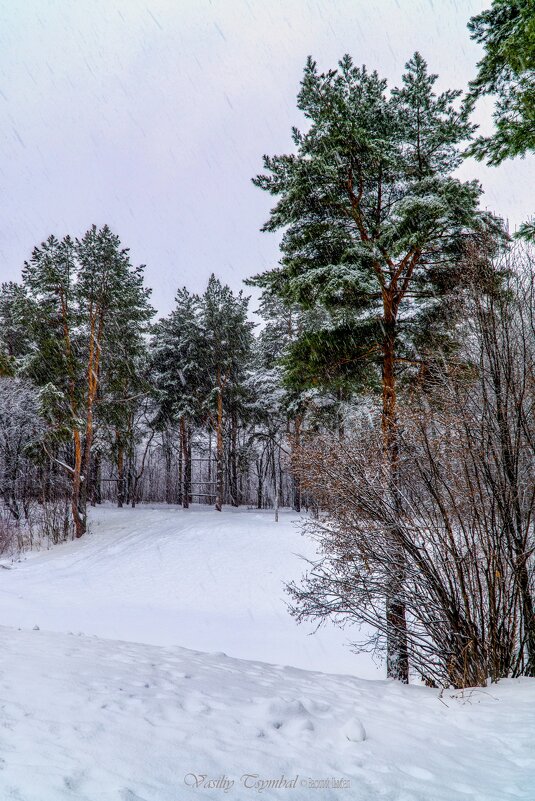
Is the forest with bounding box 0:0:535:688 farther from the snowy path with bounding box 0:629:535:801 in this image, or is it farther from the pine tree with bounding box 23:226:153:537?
the pine tree with bounding box 23:226:153:537

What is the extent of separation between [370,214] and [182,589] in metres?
9.84

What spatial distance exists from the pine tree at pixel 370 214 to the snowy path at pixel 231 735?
12.6 ft

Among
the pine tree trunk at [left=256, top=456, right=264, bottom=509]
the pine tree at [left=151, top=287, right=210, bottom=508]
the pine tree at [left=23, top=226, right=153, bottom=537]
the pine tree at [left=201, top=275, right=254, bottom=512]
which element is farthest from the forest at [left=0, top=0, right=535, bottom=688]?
the pine tree trunk at [left=256, top=456, right=264, bottom=509]

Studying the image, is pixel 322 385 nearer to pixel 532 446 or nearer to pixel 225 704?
pixel 532 446

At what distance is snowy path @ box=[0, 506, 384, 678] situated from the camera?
7227mm

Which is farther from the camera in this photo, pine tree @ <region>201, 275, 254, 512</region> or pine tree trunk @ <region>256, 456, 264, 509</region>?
pine tree trunk @ <region>256, 456, 264, 509</region>

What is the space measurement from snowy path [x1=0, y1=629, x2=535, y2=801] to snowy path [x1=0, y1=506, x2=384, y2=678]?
10.3 ft

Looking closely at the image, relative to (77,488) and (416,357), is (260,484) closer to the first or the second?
(77,488)

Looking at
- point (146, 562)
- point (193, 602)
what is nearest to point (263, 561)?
point (193, 602)

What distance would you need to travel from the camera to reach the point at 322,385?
355 inches

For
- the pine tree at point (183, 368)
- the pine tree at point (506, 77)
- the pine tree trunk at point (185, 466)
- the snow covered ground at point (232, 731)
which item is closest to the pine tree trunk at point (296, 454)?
the snow covered ground at point (232, 731)

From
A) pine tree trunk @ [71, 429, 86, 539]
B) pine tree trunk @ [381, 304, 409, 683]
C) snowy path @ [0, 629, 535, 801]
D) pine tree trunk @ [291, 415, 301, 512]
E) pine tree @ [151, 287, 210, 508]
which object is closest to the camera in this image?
snowy path @ [0, 629, 535, 801]

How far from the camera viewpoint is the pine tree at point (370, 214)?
6988 millimetres

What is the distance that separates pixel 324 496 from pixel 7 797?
485 cm
